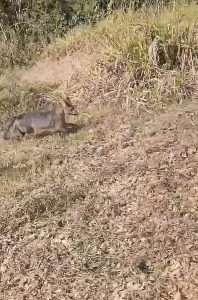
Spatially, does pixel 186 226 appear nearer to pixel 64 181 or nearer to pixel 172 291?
pixel 172 291

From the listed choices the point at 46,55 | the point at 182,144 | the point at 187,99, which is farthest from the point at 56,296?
the point at 46,55

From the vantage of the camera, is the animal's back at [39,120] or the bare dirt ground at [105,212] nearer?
the bare dirt ground at [105,212]

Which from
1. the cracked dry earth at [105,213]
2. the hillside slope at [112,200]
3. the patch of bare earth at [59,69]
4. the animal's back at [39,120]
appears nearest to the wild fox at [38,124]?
Answer: the animal's back at [39,120]

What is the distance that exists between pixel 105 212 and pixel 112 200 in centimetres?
18

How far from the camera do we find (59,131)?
→ 7.34 meters

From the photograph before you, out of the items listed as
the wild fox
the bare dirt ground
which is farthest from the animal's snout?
the bare dirt ground

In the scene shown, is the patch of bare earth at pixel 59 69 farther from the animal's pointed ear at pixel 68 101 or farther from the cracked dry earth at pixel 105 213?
the cracked dry earth at pixel 105 213

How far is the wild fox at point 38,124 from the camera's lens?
7344mm

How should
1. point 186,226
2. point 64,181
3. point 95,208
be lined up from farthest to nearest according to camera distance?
point 64,181 < point 95,208 < point 186,226

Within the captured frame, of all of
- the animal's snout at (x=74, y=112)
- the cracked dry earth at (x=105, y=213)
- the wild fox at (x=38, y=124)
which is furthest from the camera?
the animal's snout at (x=74, y=112)

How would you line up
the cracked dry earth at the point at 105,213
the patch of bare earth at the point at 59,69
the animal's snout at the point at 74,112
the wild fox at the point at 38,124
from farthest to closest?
the patch of bare earth at the point at 59,69 < the animal's snout at the point at 74,112 < the wild fox at the point at 38,124 < the cracked dry earth at the point at 105,213

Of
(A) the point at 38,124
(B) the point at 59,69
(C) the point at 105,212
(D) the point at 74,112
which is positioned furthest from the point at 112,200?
(B) the point at 59,69

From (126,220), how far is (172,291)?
0.93m

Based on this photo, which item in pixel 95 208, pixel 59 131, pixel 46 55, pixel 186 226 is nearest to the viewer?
pixel 186 226
